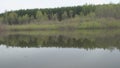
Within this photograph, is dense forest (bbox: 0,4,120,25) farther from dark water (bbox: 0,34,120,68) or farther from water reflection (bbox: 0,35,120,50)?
dark water (bbox: 0,34,120,68)

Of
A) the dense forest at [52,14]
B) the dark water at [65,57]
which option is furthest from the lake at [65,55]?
the dense forest at [52,14]

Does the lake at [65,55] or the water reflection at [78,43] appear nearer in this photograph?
the lake at [65,55]

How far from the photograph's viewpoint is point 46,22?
75.8 metres

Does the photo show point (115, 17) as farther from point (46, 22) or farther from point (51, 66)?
point (51, 66)

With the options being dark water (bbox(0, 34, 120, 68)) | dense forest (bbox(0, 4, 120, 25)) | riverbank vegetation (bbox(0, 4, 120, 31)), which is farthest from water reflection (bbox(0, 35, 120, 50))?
dense forest (bbox(0, 4, 120, 25))

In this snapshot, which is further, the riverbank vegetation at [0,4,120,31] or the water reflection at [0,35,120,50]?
the riverbank vegetation at [0,4,120,31]

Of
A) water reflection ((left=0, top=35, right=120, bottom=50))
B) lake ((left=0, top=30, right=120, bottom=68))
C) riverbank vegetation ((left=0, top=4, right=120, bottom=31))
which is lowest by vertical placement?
riverbank vegetation ((left=0, top=4, right=120, bottom=31))

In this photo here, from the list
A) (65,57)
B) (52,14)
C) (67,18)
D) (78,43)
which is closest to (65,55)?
(65,57)

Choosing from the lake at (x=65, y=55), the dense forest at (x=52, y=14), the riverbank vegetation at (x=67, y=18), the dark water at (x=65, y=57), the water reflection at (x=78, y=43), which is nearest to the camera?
the dark water at (x=65, y=57)

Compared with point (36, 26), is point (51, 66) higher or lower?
higher

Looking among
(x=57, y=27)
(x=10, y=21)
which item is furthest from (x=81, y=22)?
(x=10, y=21)

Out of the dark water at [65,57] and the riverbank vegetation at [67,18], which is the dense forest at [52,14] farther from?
the dark water at [65,57]

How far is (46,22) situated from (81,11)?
1216 cm

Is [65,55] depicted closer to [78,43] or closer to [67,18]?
[78,43]
